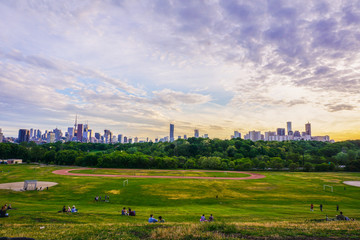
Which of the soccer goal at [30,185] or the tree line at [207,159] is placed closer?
the soccer goal at [30,185]

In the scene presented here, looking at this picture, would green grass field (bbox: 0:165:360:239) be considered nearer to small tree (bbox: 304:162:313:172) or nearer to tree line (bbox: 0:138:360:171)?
small tree (bbox: 304:162:313:172)

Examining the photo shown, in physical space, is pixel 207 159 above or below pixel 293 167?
above

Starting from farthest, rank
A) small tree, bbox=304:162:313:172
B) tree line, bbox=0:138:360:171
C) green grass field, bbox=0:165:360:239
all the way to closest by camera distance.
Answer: tree line, bbox=0:138:360:171 → small tree, bbox=304:162:313:172 → green grass field, bbox=0:165:360:239

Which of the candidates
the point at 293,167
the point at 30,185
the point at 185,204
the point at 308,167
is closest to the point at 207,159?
the point at 293,167

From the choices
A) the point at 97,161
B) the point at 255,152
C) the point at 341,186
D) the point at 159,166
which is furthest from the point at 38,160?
the point at 341,186

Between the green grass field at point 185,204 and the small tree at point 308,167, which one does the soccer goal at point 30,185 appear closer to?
the green grass field at point 185,204

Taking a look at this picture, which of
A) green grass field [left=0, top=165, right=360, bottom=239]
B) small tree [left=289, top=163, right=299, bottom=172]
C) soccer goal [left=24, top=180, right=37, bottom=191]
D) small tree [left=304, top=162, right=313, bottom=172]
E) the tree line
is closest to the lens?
green grass field [left=0, top=165, right=360, bottom=239]

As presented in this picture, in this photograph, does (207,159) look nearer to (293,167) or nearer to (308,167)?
(293,167)

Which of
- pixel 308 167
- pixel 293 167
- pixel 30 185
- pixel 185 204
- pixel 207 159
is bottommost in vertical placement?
pixel 185 204

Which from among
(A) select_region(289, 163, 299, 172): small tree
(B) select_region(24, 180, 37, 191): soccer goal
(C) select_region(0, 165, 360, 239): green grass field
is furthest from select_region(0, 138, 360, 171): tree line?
(B) select_region(24, 180, 37, 191): soccer goal

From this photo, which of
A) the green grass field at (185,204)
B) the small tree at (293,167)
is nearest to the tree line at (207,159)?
the small tree at (293,167)

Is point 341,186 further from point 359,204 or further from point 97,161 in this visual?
point 97,161
